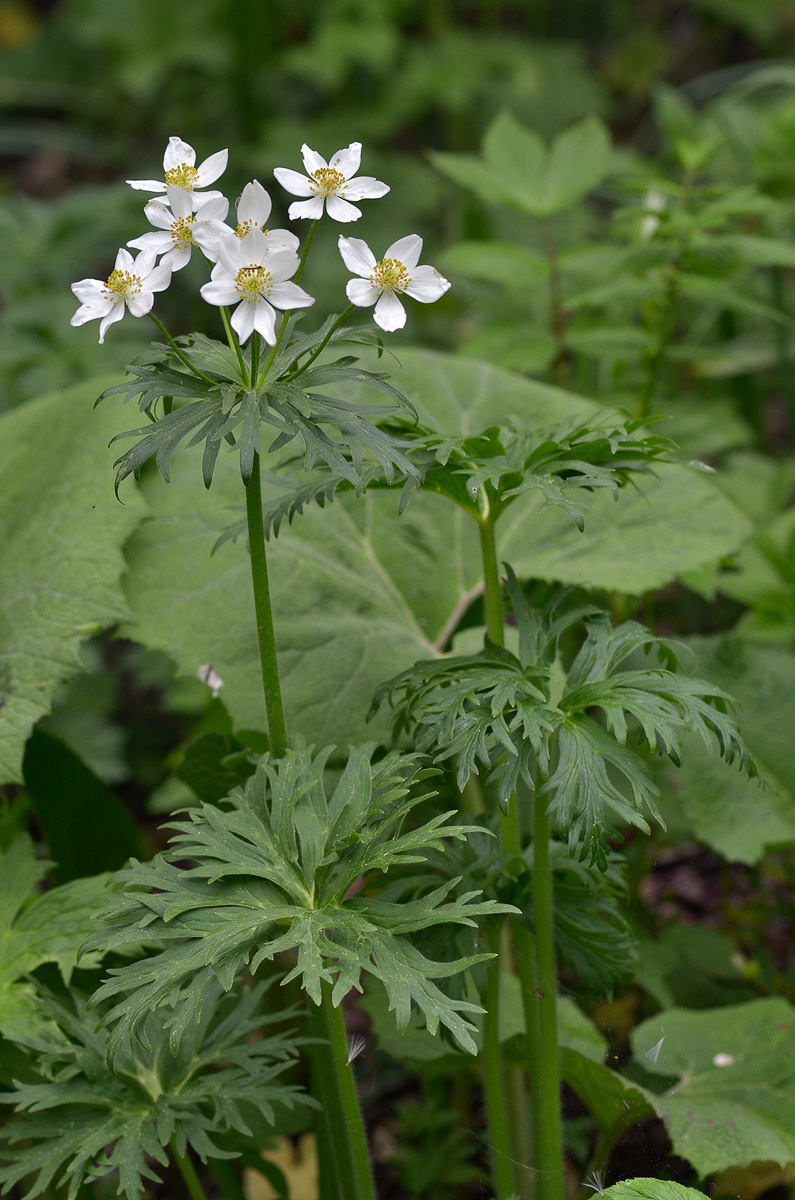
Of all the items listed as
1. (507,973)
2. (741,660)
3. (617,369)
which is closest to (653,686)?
(507,973)

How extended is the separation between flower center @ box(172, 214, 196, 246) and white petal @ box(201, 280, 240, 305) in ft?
0.24

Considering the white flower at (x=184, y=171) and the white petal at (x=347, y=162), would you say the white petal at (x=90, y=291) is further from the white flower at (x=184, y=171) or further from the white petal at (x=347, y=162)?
the white petal at (x=347, y=162)

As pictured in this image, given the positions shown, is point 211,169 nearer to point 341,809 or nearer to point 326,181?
point 326,181

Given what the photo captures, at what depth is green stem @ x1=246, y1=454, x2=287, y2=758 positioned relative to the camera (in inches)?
35.9

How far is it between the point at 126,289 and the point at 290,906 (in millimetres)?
524

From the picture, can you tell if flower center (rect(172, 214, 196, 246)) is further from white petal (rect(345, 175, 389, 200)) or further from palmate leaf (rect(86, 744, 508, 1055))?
palmate leaf (rect(86, 744, 508, 1055))

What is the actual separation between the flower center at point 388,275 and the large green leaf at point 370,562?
425mm

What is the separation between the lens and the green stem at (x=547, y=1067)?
3.19 ft

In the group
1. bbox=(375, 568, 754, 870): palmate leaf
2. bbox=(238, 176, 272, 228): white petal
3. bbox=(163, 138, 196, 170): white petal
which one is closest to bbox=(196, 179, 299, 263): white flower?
bbox=(238, 176, 272, 228): white petal

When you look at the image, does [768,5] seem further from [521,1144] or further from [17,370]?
[521,1144]

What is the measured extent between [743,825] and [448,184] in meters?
3.12

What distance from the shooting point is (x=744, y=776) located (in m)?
1.55

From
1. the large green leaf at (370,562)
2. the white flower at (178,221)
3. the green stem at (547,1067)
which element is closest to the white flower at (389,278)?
the white flower at (178,221)

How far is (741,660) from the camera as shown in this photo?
5.43 ft
